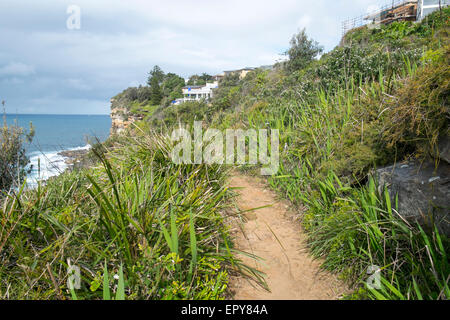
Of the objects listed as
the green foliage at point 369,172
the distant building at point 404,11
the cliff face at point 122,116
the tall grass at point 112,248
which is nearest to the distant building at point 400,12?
the distant building at point 404,11

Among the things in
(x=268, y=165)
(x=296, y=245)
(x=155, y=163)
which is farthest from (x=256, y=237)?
(x=268, y=165)

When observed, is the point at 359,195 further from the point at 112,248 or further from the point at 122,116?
the point at 122,116

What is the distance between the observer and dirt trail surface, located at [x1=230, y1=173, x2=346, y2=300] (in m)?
2.27

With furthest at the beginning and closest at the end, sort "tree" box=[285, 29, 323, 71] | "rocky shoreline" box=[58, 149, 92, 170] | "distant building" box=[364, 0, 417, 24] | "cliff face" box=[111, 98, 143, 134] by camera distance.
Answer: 1. "cliff face" box=[111, 98, 143, 134]
2. "distant building" box=[364, 0, 417, 24]
3. "tree" box=[285, 29, 323, 71]
4. "rocky shoreline" box=[58, 149, 92, 170]

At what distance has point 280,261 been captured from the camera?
2699 millimetres

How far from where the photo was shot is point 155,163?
3.54 meters

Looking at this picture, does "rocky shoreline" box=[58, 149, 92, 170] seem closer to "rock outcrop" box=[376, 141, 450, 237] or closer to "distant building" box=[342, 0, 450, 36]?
"rock outcrop" box=[376, 141, 450, 237]

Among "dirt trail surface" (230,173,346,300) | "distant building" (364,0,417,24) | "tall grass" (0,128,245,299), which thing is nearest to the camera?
"tall grass" (0,128,245,299)

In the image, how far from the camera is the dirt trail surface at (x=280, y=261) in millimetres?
2269

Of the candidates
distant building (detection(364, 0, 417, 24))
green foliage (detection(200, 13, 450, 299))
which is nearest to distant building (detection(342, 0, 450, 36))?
distant building (detection(364, 0, 417, 24))

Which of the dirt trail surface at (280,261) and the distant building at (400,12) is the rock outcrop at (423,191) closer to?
the dirt trail surface at (280,261)

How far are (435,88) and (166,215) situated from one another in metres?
2.77

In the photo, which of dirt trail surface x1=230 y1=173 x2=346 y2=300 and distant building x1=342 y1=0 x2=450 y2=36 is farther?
distant building x1=342 y1=0 x2=450 y2=36

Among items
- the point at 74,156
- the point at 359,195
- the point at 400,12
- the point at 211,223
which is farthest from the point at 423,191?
the point at 400,12
